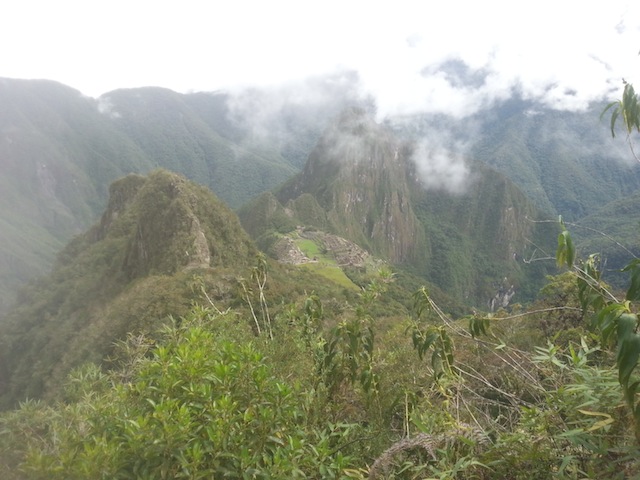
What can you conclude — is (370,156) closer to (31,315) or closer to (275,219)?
(275,219)

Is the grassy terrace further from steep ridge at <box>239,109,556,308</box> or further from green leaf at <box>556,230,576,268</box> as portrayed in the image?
steep ridge at <box>239,109,556,308</box>

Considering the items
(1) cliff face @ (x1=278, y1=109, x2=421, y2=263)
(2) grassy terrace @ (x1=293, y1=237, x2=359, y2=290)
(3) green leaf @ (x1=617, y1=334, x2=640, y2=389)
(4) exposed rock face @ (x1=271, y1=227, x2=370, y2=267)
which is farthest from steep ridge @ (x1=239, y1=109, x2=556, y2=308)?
(3) green leaf @ (x1=617, y1=334, x2=640, y2=389)

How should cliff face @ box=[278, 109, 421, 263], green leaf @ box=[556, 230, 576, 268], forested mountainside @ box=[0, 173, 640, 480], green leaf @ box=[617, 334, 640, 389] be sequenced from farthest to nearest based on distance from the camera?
cliff face @ box=[278, 109, 421, 263] → green leaf @ box=[556, 230, 576, 268] → forested mountainside @ box=[0, 173, 640, 480] → green leaf @ box=[617, 334, 640, 389]

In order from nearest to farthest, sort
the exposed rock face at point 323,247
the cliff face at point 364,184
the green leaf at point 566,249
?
1. the green leaf at point 566,249
2. the exposed rock face at point 323,247
3. the cliff face at point 364,184

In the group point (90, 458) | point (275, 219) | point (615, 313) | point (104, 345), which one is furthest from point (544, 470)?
point (275, 219)

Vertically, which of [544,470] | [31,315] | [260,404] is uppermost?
[260,404]

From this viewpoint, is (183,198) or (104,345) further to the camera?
(183,198)

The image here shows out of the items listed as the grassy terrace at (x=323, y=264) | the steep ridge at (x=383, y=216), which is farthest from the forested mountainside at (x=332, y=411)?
the steep ridge at (x=383, y=216)

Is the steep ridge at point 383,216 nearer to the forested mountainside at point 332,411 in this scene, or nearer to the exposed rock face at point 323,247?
the exposed rock face at point 323,247
